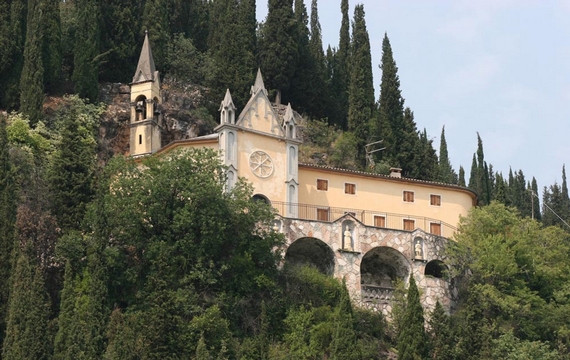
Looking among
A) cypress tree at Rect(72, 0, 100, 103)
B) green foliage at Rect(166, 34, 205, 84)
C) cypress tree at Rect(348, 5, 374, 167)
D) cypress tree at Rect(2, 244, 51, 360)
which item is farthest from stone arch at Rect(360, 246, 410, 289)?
green foliage at Rect(166, 34, 205, 84)

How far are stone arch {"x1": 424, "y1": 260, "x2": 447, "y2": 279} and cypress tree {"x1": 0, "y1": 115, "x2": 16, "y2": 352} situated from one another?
19.8 m

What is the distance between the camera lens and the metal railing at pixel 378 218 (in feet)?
182

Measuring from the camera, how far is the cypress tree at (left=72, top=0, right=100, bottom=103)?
6269 cm

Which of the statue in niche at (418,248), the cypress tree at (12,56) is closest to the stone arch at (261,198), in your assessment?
the statue in niche at (418,248)

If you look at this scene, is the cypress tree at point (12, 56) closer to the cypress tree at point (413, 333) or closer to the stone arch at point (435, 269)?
the stone arch at point (435, 269)

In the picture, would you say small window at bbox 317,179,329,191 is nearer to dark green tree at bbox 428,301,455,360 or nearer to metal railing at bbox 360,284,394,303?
metal railing at bbox 360,284,394,303

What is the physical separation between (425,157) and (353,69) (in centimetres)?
809

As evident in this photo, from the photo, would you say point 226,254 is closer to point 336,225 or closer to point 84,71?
point 336,225

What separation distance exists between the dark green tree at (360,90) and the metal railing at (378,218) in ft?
36.2

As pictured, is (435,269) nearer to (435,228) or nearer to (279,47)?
(435,228)

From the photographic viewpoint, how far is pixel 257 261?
48.2m

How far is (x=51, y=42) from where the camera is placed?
6112cm

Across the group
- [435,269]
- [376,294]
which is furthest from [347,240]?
[435,269]

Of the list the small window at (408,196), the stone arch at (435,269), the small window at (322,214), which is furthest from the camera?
the small window at (408,196)
